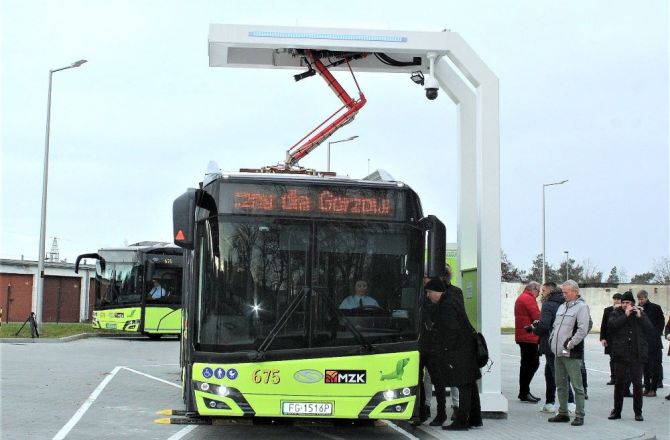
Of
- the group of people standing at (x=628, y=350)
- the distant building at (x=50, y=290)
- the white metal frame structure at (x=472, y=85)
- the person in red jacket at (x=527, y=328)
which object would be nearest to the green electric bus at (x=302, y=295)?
the white metal frame structure at (x=472, y=85)

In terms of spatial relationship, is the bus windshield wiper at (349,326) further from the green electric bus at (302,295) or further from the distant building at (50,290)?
the distant building at (50,290)

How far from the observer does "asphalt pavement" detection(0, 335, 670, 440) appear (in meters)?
11.1

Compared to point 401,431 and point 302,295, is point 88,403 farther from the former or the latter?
point 302,295

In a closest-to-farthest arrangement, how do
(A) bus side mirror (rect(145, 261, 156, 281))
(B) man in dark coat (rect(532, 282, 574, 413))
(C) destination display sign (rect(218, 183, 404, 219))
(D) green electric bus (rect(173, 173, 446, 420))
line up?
(D) green electric bus (rect(173, 173, 446, 420)) → (C) destination display sign (rect(218, 183, 404, 219)) → (B) man in dark coat (rect(532, 282, 574, 413)) → (A) bus side mirror (rect(145, 261, 156, 281))

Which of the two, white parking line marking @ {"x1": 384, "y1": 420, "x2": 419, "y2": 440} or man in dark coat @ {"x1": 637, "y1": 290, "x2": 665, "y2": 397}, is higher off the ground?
man in dark coat @ {"x1": 637, "y1": 290, "x2": 665, "y2": 397}

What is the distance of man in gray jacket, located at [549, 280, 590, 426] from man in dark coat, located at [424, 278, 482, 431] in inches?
52.0

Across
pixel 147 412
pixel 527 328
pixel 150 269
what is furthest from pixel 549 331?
pixel 150 269

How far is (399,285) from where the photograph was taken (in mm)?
10125

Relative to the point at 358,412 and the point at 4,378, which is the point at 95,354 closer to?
the point at 4,378

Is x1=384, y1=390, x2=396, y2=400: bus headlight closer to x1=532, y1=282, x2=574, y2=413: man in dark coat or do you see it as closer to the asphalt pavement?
the asphalt pavement

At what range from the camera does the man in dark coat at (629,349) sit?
1262 cm

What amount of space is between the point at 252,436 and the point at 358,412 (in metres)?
1.92

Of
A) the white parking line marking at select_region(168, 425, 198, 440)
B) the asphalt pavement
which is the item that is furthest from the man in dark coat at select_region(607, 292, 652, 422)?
the white parking line marking at select_region(168, 425, 198, 440)

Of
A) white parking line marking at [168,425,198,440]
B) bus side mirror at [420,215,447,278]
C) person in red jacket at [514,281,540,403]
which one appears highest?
bus side mirror at [420,215,447,278]
